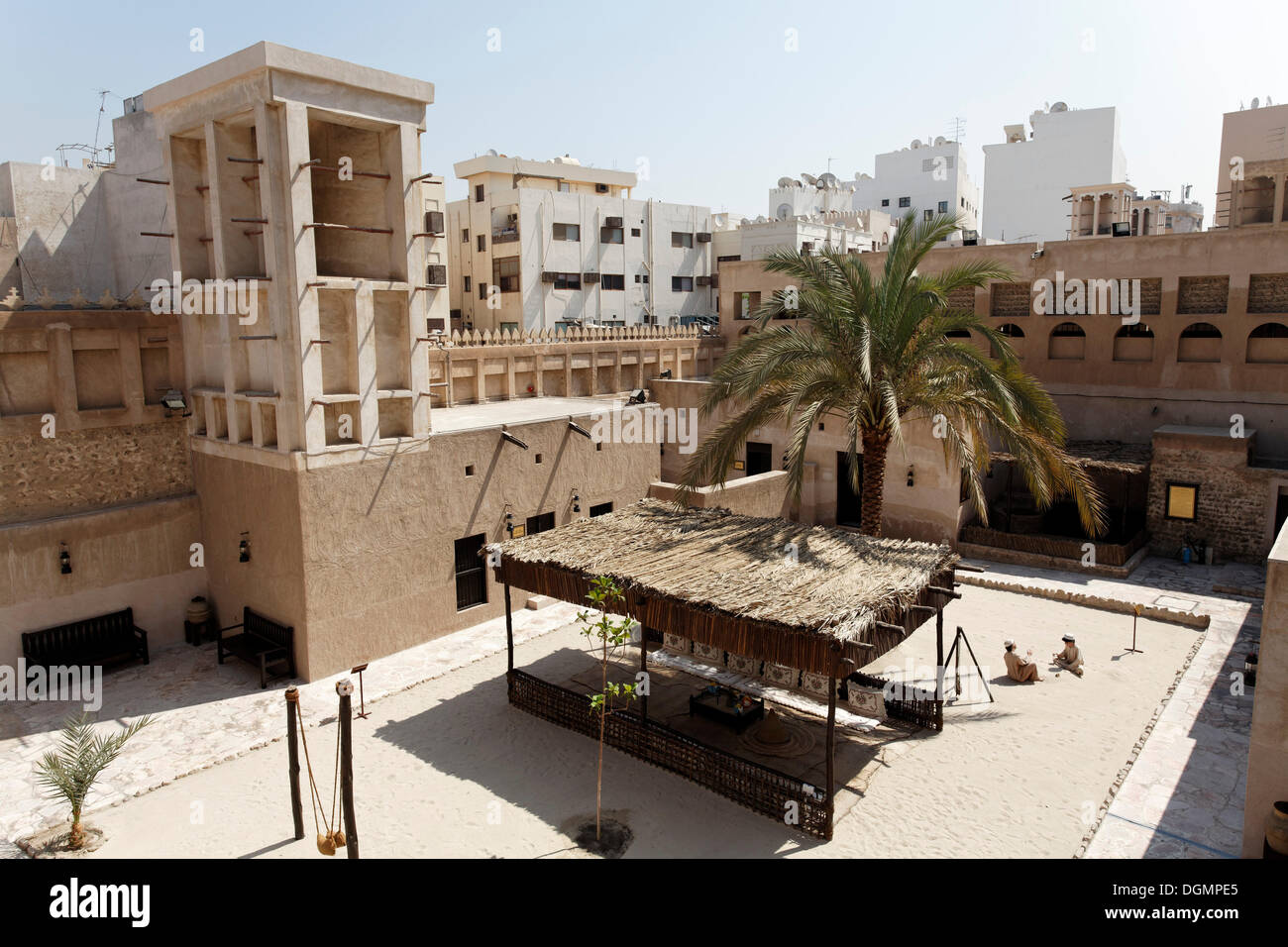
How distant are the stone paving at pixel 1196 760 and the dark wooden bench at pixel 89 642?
15403 mm

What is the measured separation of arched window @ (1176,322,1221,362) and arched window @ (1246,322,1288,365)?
2.68 feet

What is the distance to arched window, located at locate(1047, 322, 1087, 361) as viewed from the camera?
27000 millimetres

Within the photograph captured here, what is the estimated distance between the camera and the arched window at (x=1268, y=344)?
2405 cm

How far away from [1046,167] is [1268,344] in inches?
1419

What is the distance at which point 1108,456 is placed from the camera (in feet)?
75.5

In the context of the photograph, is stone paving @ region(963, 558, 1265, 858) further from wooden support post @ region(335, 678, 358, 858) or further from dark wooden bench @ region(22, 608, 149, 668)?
dark wooden bench @ region(22, 608, 149, 668)

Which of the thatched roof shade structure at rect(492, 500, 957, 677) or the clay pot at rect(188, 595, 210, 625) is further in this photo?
the clay pot at rect(188, 595, 210, 625)

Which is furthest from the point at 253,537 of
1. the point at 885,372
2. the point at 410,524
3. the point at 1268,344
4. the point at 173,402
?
the point at 1268,344

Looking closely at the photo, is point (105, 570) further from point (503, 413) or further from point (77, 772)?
point (503, 413)

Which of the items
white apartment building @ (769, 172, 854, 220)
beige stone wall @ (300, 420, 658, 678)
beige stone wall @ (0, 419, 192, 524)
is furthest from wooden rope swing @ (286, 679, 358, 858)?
white apartment building @ (769, 172, 854, 220)
